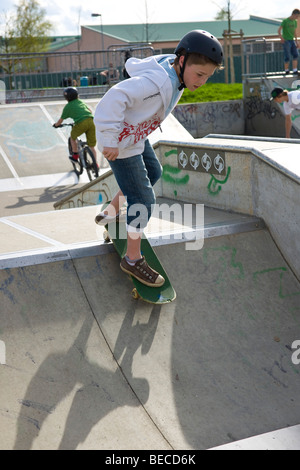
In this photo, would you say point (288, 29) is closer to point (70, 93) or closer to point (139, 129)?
point (70, 93)

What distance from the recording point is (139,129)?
3.57 metres

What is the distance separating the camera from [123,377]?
3.33 m

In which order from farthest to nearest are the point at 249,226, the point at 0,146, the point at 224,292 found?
the point at 0,146 → the point at 249,226 → the point at 224,292

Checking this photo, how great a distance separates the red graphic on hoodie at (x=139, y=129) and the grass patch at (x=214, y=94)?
1818 centimetres

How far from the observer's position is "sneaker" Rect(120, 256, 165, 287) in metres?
3.79

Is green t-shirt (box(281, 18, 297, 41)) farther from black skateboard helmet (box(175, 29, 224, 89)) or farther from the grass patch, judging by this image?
black skateboard helmet (box(175, 29, 224, 89))

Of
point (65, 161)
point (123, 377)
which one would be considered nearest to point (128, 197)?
point (123, 377)

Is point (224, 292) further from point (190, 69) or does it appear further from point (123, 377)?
point (190, 69)

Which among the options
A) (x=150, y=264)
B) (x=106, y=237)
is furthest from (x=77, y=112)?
(x=150, y=264)

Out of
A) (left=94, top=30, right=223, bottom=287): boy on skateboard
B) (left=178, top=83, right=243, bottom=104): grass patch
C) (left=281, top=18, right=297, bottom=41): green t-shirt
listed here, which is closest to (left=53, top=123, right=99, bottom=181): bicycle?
(left=94, top=30, right=223, bottom=287): boy on skateboard

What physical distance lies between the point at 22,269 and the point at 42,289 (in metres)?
0.21

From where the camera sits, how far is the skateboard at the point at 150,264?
378cm

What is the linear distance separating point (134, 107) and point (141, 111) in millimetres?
59

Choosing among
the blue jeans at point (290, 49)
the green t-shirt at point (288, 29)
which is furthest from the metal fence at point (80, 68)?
the blue jeans at point (290, 49)
